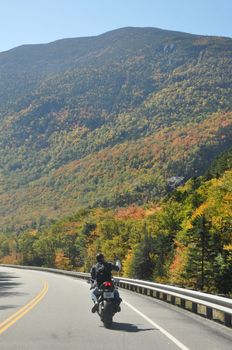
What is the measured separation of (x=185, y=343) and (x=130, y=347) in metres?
1.20

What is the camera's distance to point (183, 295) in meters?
18.4

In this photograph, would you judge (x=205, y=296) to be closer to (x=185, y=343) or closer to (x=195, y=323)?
(x=195, y=323)

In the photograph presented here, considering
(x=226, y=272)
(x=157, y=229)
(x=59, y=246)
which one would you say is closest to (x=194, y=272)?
(x=226, y=272)

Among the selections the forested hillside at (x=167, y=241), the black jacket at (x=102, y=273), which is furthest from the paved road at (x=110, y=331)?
the forested hillside at (x=167, y=241)

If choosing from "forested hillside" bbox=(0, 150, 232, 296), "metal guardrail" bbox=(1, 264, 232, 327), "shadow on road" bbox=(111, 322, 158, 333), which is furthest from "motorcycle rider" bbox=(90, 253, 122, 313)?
"forested hillside" bbox=(0, 150, 232, 296)

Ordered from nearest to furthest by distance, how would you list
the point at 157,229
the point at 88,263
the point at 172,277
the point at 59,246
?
the point at 172,277 → the point at 157,229 → the point at 88,263 → the point at 59,246

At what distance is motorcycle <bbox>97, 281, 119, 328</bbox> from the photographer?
13.0 meters

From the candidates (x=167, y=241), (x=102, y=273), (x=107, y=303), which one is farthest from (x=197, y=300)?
(x=167, y=241)

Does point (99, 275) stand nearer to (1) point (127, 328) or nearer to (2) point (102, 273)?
(2) point (102, 273)

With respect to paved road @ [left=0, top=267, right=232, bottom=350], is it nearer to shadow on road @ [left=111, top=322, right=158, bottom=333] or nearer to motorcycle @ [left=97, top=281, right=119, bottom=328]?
shadow on road @ [left=111, top=322, right=158, bottom=333]

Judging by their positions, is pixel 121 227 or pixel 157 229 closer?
pixel 157 229

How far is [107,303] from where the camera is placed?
1327 centimetres

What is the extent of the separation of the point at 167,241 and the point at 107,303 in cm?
7533

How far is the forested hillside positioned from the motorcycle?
32.2m
